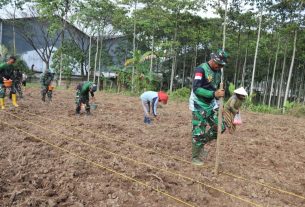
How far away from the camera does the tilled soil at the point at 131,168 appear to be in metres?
3.84

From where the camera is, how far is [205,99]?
507 centimetres

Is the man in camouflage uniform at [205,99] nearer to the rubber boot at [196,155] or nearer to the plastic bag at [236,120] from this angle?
the rubber boot at [196,155]

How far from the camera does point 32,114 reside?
337 inches

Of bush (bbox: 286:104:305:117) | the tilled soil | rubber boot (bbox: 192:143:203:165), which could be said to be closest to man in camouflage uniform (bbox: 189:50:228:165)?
rubber boot (bbox: 192:143:203:165)

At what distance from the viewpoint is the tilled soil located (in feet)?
12.6

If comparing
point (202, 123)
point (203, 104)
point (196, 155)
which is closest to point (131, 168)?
point (196, 155)

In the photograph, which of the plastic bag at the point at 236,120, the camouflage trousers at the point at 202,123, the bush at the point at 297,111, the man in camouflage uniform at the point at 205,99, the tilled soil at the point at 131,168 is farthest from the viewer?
the bush at the point at 297,111

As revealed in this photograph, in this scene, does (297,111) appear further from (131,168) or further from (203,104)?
(131,168)

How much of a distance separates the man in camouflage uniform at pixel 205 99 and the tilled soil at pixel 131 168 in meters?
0.43

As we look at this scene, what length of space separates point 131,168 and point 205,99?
55.9 inches

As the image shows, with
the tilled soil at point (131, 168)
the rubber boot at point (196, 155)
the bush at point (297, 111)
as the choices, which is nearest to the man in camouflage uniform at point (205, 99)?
the rubber boot at point (196, 155)

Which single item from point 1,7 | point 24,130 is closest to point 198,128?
point 24,130

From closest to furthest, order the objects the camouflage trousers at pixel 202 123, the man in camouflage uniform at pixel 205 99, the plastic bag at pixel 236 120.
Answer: the man in camouflage uniform at pixel 205 99 → the camouflage trousers at pixel 202 123 → the plastic bag at pixel 236 120

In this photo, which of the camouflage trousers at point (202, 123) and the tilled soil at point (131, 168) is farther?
the camouflage trousers at point (202, 123)
